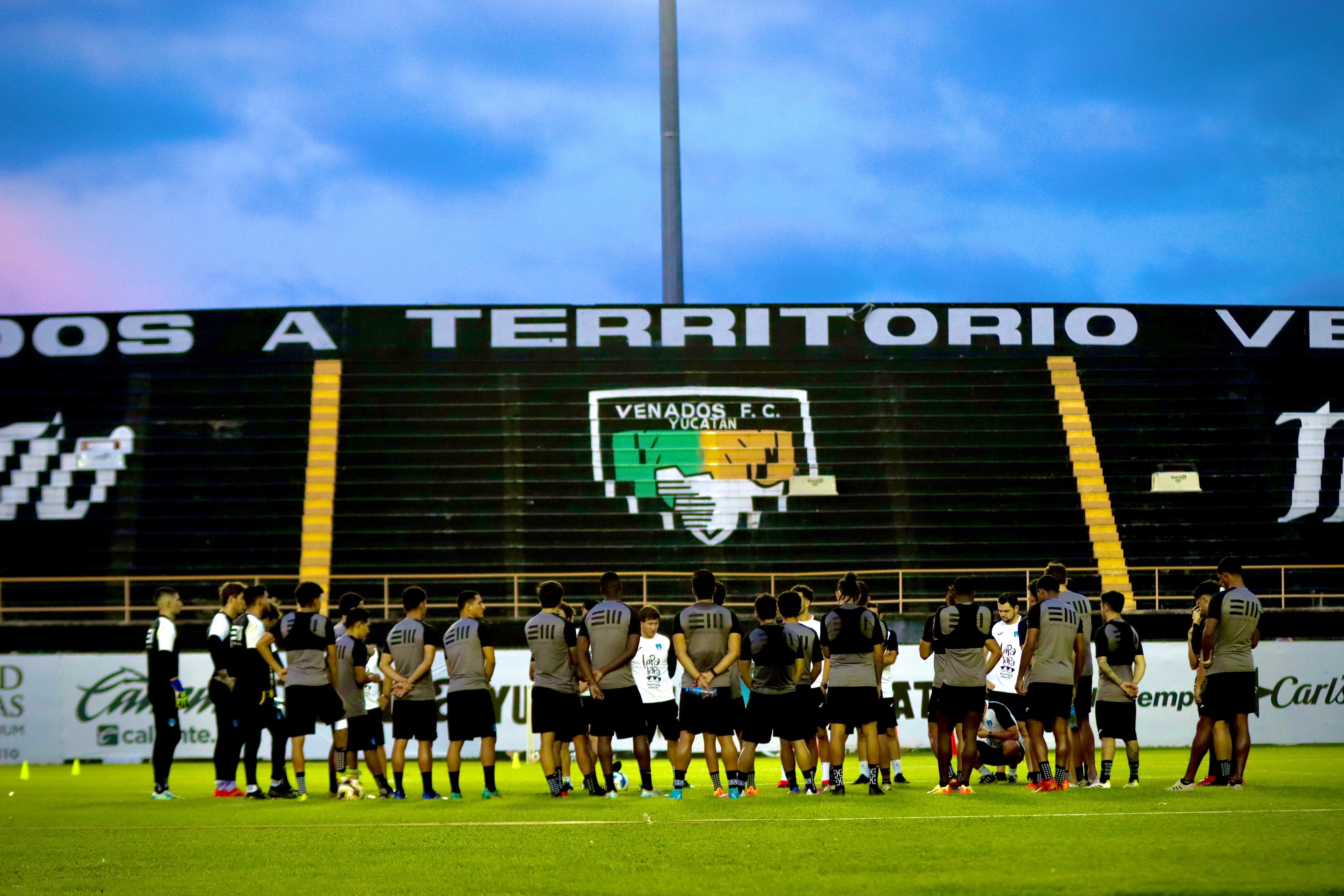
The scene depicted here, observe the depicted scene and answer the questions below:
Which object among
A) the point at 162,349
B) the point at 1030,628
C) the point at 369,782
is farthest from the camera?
the point at 162,349

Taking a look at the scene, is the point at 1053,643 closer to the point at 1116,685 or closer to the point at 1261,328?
the point at 1116,685

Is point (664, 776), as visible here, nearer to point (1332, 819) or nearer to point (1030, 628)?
point (1030, 628)

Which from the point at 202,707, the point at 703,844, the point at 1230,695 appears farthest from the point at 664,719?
the point at 202,707

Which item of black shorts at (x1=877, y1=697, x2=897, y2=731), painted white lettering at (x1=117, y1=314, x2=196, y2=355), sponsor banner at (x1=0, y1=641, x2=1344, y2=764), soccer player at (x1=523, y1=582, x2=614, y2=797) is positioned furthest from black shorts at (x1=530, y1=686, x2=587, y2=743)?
painted white lettering at (x1=117, y1=314, x2=196, y2=355)

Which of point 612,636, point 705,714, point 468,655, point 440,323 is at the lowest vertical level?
point 705,714

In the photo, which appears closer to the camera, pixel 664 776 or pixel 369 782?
pixel 369 782

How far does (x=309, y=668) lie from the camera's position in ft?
44.8

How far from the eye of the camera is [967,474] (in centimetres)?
2861

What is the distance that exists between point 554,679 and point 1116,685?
512 centimetres

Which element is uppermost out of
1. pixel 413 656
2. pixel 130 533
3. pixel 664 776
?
pixel 130 533

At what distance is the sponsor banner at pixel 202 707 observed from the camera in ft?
67.6

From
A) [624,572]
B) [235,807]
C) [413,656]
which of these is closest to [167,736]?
[235,807]

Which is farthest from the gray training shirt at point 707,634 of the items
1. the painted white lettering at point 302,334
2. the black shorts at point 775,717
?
the painted white lettering at point 302,334

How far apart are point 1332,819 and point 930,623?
404 centimetres
